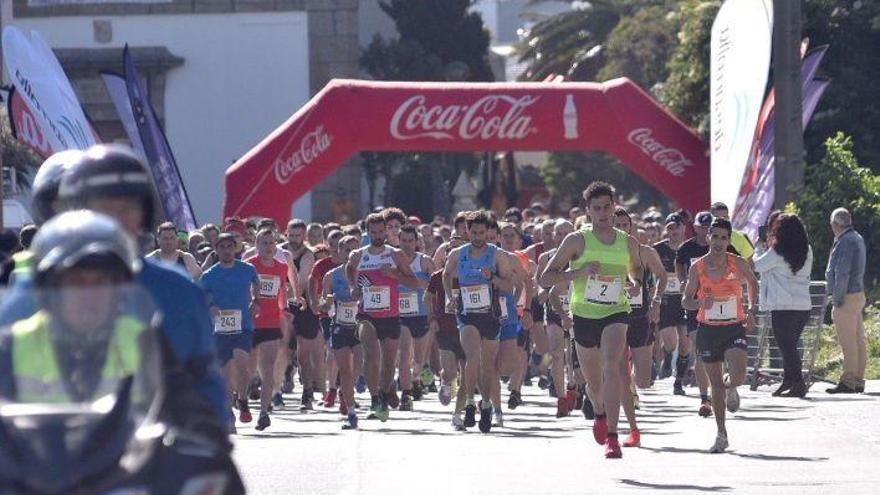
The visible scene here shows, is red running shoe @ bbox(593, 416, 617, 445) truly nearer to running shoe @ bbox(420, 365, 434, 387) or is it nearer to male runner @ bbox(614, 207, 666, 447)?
male runner @ bbox(614, 207, 666, 447)

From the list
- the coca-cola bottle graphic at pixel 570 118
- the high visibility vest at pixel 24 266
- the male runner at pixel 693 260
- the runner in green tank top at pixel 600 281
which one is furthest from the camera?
the coca-cola bottle graphic at pixel 570 118

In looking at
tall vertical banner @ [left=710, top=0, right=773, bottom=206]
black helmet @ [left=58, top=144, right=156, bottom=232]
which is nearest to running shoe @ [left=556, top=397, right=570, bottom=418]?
tall vertical banner @ [left=710, top=0, right=773, bottom=206]

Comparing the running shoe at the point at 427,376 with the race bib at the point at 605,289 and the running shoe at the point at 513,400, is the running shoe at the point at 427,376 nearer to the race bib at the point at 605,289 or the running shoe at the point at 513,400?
the running shoe at the point at 513,400

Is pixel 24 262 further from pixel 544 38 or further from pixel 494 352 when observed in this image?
pixel 544 38

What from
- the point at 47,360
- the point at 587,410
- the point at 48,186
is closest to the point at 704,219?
the point at 587,410

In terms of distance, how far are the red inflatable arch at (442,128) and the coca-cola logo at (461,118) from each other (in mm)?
13

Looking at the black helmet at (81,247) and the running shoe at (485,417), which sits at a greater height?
the black helmet at (81,247)

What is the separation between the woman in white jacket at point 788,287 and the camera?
64.8ft

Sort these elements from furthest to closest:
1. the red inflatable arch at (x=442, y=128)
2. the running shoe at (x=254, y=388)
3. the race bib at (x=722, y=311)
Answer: the red inflatable arch at (x=442, y=128)
the running shoe at (x=254, y=388)
the race bib at (x=722, y=311)

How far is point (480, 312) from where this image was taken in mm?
17062

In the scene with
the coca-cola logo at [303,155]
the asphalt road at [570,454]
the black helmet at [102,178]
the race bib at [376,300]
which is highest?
the coca-cola logo at [303,155]

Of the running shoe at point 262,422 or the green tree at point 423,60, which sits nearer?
the running shoe at point 262,422

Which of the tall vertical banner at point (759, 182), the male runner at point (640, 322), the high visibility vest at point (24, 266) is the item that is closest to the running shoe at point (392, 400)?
the male runner at point (640, 322)

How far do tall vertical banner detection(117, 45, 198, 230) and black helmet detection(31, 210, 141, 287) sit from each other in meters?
21.7
